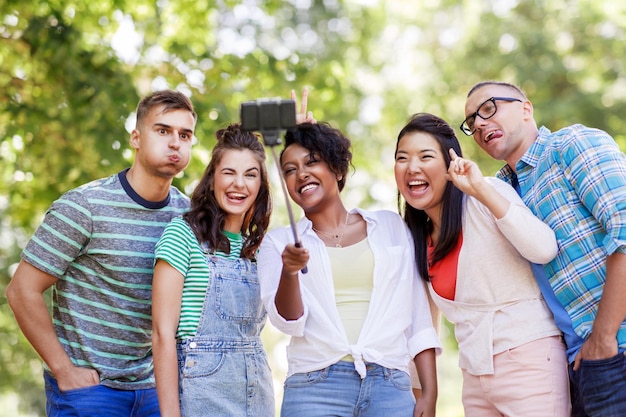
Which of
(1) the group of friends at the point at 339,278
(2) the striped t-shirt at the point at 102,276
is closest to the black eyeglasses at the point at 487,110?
(1) the group of friends at the point at 339,278

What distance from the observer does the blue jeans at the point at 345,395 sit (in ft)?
11.2

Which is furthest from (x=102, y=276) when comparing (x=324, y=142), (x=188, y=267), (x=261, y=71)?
(x=261, y=71)

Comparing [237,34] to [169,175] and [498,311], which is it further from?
[498,311]

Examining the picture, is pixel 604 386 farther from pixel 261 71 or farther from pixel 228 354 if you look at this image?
pixel 261 71

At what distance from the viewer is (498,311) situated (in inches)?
138

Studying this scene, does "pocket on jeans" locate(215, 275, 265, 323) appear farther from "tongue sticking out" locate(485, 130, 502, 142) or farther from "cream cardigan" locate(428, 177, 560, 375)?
"tongue sticking out" locate(485, 130, 502, 142)

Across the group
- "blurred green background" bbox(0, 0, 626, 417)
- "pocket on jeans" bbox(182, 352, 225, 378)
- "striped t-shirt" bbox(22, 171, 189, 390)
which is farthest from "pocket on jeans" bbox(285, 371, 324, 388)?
"blurred green background" bbox(0, 0, 626, 417)

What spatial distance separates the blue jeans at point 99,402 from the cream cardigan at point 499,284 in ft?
5.11

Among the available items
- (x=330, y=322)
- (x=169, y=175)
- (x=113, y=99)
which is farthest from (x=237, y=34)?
(x=330, y=322)

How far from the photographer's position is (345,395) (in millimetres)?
3436

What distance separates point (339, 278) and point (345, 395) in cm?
52

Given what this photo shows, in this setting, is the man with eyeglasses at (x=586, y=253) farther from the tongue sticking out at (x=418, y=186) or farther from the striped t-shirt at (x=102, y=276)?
the striped t-shirt at (x=102, y=276)

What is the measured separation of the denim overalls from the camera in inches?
135

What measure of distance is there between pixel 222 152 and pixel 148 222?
0.52m
